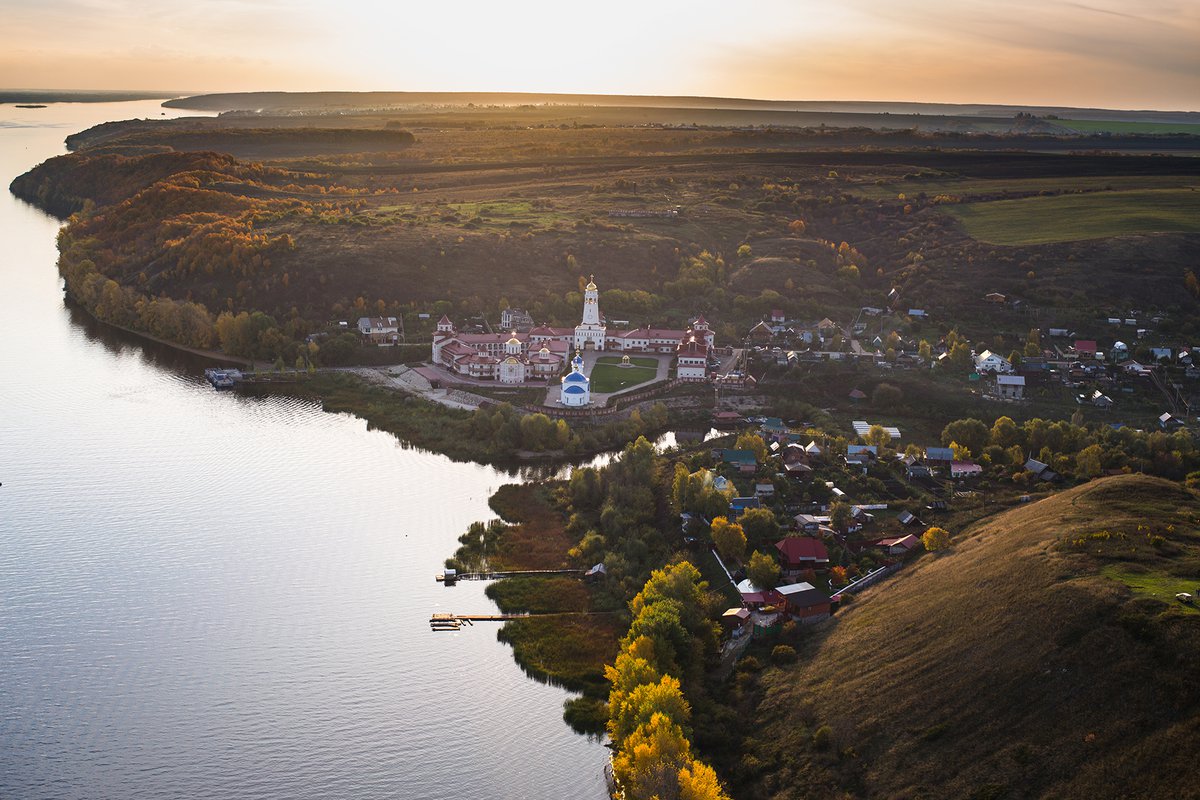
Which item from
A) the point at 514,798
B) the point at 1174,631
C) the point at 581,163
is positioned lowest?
the point at 514,798

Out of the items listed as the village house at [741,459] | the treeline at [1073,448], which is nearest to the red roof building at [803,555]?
the village house at [741,459]

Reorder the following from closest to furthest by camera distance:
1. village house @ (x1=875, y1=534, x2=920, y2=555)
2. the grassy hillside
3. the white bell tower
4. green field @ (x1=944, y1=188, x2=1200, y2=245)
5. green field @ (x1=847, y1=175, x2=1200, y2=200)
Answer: the grassy hillside < village house @ (x1=875, y1=534, x2=920, y2=555) < the white bell tower < green field @ (x1=944, y1=188, x2=1200, y2=245) < green field @ (x1=847, y1=175, x2=1200, y2=200)

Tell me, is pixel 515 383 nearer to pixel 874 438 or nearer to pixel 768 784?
pixel 874 438

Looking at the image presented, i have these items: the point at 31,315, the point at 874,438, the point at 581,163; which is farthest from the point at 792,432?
the point at 581,163

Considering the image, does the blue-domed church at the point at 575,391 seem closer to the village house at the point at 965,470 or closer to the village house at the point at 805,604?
the village house at the point at 965,470

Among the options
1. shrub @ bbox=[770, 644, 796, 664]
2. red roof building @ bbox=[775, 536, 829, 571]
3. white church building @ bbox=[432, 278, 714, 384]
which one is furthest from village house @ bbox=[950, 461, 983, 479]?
white church building @ bbox=[432, 278, 714, 384]

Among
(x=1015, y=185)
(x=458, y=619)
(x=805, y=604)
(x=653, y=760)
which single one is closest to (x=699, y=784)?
(x=653, y=760)

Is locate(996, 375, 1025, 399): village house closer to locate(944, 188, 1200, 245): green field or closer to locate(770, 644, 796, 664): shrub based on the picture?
locate(944, 188, 1200, 245): green field
